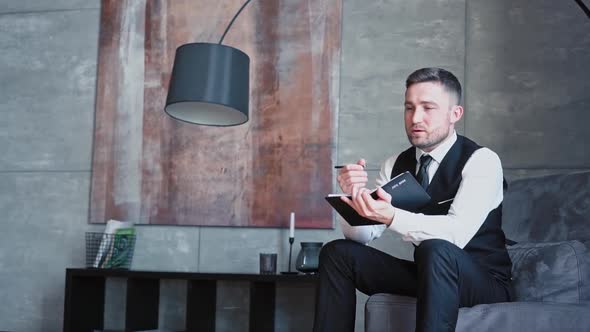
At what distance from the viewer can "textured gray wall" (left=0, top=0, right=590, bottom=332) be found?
11.3 feet

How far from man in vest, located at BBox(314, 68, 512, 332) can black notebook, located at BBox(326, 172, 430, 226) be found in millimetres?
39

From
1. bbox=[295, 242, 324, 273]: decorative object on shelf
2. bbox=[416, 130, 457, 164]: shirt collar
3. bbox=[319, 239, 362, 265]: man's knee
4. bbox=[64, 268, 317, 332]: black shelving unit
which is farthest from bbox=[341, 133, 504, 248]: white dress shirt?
bbox=[64, 268, 317, 332]: black shelving unit

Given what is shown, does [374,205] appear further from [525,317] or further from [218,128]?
[218,128]

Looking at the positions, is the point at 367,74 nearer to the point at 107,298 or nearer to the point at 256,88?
the point at 256,88

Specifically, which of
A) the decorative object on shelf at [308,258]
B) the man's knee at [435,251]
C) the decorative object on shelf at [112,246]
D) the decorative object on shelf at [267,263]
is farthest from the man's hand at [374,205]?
the decorative object on shelf at [112,246]

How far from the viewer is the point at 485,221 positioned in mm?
2293

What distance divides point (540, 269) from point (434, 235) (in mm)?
437

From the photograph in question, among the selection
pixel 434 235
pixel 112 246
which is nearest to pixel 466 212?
pixel 434 235

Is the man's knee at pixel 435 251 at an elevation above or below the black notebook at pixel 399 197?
below

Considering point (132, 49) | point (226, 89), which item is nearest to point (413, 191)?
point (226, 89)

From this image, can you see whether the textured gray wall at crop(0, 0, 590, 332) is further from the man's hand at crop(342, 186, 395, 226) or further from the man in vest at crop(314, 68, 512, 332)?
the man's hand at crop(342, 186, 395, 226)

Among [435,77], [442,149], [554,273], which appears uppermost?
[435,77]

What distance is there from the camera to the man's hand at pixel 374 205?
2.10 m

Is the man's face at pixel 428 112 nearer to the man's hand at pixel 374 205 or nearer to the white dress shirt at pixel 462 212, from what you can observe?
the white dress shirt at pixel 462 212
